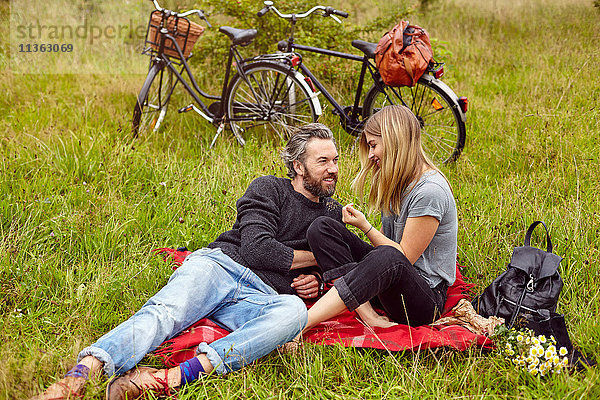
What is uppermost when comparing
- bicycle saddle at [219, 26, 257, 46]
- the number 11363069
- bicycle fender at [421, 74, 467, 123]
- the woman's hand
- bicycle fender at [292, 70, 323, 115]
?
bicycle saddle at [219, 26, 257, 46]

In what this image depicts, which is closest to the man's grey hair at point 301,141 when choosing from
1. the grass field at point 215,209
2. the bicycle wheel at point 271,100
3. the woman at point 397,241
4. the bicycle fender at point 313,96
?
the woman at point 397,241

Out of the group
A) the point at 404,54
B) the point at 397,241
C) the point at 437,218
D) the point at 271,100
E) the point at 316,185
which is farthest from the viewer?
the point at 271,100

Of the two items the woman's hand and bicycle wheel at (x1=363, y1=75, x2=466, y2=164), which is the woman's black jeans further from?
bicycle wheel at (x1=363, y1=75, x2=466, y2=164)

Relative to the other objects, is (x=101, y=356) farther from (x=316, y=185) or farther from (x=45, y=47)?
(x=45, y=47)

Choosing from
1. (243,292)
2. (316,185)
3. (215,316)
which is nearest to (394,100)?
(316,185)

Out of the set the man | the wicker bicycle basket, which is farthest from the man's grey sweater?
the wicker bicycle basket

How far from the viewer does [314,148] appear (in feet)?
11.7

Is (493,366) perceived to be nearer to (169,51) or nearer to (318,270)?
(318,270)

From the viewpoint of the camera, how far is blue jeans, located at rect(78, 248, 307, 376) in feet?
8.80

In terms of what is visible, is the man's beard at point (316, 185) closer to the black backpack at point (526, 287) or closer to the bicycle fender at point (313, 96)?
the black backpack at point (526, 287)

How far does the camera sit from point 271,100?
5746 mm

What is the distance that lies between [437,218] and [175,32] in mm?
4176

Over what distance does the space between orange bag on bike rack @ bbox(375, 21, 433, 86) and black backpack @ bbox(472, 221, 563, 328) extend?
2.14 metres

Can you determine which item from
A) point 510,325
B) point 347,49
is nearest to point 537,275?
point 510,325
